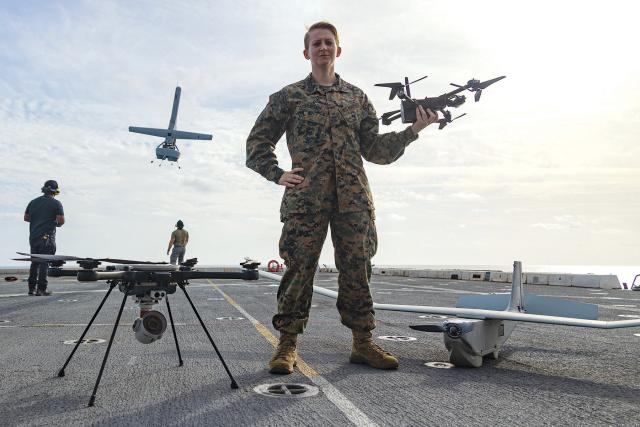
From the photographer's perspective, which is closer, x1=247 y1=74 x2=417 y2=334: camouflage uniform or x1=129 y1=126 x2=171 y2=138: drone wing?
x1=247 y1=74 x2=417 y2=334: camouflage uniform

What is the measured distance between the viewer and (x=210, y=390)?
316 cm

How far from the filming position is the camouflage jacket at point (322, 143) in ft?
13.3

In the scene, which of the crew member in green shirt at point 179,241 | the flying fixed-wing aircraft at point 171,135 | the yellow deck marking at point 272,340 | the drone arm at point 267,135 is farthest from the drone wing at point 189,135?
the drone arm at point 267,135

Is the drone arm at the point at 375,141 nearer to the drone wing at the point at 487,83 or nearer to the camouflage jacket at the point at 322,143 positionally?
the camouflage jacket at the point at 322,143

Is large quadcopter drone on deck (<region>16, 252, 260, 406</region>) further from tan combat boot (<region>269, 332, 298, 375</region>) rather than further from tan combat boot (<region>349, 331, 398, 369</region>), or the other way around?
tan combat boot (<region>349, 331, 398, 369</region>)

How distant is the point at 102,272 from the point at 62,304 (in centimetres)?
843

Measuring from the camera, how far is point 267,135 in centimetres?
428

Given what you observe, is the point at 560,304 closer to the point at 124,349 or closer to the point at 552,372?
the point at 552,372

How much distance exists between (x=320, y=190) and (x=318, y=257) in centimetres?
55

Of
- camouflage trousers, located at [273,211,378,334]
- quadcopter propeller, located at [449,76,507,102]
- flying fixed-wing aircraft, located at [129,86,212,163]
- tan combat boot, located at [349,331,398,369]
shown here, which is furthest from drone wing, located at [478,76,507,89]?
flying fixed-wing aircraft, located at [129,86,212,163]

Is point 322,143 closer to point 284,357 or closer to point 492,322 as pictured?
point 284,357

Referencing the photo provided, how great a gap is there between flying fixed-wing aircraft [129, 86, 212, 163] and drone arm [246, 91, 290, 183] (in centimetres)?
7081

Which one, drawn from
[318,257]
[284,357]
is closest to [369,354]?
[284,357]

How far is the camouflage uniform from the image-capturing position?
4.03m
